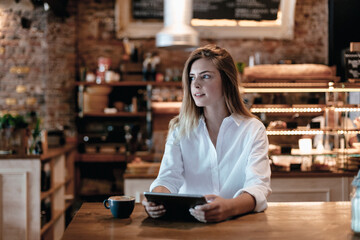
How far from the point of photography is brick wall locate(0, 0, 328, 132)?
6379 millimetres

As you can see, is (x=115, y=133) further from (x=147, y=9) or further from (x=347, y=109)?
(x=347, y=109)

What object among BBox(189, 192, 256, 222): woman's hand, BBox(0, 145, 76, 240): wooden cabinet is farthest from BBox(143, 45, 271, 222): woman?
BBox(0, 145, 76, 240): wooden cabinet

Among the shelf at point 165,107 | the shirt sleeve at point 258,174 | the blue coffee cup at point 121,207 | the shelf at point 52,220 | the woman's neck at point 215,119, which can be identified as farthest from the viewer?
the shelf at point 165,107

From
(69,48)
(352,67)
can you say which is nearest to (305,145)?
(352,67)

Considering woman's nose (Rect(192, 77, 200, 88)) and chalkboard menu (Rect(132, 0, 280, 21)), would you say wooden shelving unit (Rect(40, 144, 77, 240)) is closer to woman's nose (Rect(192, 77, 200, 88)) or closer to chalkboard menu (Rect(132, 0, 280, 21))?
chalkboard menu (Rect(132, 0, 280, 21))

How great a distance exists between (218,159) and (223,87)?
14.0 inches

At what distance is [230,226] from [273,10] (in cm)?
553

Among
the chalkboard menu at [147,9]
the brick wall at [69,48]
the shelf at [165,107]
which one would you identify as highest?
the chalkboard menu at [147,9]

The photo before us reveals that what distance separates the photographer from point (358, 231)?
5.08ft

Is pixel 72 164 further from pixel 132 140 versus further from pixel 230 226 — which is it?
pixel 230 226

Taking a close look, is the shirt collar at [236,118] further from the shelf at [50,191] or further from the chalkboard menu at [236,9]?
the chalkboard menu at [236,9]

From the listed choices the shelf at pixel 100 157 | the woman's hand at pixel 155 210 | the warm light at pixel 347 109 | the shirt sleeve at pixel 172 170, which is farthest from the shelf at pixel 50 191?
the warm light at pixel 347 109

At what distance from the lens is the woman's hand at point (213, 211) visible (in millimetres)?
1651

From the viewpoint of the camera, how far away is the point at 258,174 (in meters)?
1.97
